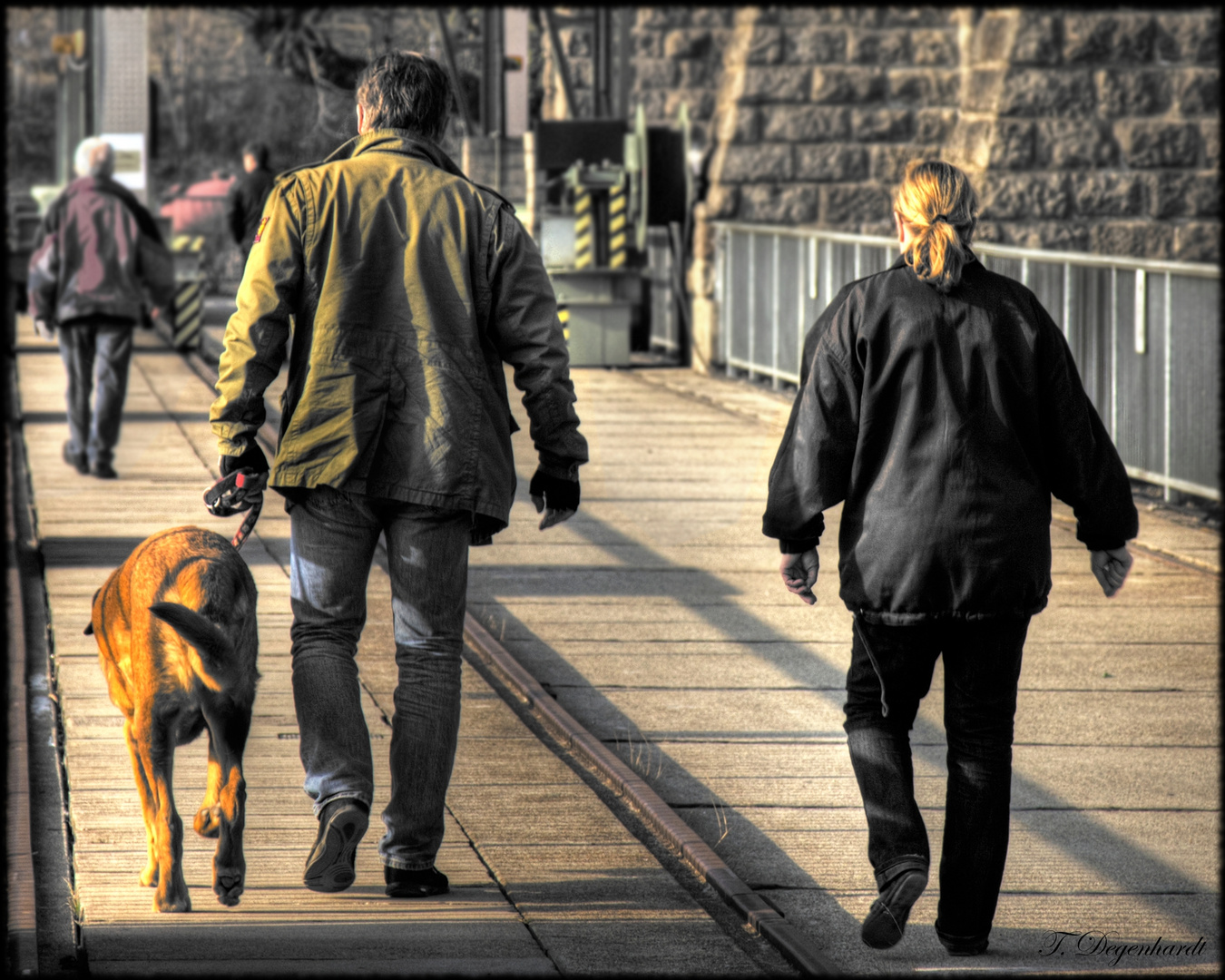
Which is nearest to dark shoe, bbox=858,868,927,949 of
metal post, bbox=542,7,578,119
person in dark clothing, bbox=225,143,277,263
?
person in dark clothing, bbox=225,143,277,263

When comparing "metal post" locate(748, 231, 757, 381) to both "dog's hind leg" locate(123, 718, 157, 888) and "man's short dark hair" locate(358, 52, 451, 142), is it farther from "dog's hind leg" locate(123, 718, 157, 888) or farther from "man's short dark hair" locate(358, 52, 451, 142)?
"dog's hind leg" locate(123, 718, 157, 888)

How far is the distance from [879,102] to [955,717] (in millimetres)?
13596

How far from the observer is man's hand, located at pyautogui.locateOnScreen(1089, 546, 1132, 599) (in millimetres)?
4207

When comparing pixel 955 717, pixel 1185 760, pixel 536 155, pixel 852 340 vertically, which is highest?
pixel 536 155

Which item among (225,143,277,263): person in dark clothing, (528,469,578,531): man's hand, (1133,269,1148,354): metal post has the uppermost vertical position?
(225,143,277,263): person in dark clothing

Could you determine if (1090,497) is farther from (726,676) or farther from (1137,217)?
(1137,217)

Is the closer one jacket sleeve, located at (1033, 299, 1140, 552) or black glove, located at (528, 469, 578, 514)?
jacket sleeve, located at (1033, 299, 1140, 552)

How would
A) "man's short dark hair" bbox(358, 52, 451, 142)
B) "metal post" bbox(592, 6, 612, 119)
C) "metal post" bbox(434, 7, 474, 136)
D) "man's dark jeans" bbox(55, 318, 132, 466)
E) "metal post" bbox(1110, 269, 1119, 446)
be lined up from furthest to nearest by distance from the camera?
"metal post" bbox(434, 7, 474, 136) < "metal post" bbox(592, 6, 612, 119) < "man's dark jeans" bbox(55, 318, 132, 466) < "metal post" bbox(1110, 269, 1119, 446) < "man's short dark hair" bbox(358, 52, 451, 142)

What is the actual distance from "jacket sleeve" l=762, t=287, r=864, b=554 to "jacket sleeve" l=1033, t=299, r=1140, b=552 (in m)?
0.42

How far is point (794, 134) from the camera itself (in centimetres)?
1697

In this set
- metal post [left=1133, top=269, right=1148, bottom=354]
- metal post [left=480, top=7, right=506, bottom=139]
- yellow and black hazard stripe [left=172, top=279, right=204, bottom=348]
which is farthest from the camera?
yellow and black hazard stripe [left=172, top=279, right=204, bottom=348]

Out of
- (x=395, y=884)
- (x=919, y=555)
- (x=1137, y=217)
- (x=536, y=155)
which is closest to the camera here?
(x=919, y=555)

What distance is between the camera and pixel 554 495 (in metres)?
4.43

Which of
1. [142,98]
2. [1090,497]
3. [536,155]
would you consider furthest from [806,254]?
[1090,497]
